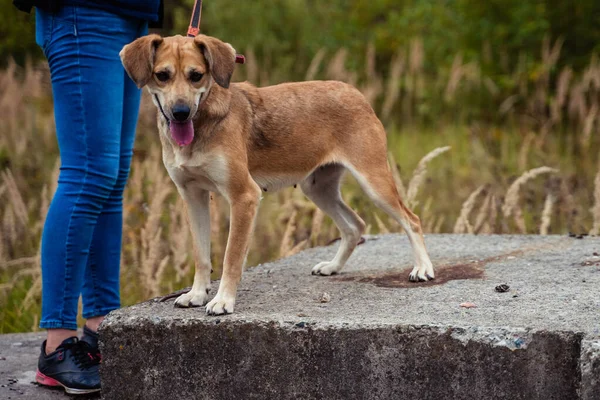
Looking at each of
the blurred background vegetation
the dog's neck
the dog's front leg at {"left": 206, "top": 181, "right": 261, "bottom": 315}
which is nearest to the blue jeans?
the dog's neck

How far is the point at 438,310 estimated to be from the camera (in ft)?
12.8

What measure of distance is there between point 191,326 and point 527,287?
177 centimetres

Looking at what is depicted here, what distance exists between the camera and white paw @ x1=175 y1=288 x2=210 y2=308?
411 centimetres

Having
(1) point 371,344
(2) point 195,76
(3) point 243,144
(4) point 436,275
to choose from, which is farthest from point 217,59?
(4) point 436,275

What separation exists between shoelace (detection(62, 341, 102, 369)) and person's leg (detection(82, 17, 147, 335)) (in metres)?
0.22

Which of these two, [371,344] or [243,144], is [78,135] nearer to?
[243,144]

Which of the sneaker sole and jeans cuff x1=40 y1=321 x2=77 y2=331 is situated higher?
jeans cuff x1=40 y1=321 x2=77 y2=331

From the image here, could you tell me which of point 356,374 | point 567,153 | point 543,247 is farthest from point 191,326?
point 567,153

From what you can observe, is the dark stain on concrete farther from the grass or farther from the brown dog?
the grass

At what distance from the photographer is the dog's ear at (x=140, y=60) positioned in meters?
3.83

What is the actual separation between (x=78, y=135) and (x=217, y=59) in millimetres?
813

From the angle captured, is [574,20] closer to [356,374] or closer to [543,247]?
[543,247]

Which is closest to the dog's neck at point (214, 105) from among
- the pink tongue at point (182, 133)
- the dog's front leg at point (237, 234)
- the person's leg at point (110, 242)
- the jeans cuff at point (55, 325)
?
the pink tongue at point (182, 133)

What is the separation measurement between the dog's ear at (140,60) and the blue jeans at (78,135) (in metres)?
0.28
